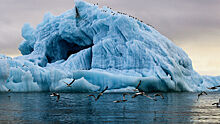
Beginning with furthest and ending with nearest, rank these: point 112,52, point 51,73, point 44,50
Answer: point 44,50
point 112,52
point 51,73

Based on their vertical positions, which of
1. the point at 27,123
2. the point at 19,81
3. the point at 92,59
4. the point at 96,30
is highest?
the point at 96,30

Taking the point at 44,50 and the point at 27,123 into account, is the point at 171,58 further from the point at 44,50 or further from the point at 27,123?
the point at 27,123

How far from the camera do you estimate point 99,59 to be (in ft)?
168

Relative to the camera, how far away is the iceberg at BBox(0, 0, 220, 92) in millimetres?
46375

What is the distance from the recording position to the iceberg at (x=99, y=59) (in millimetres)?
46375

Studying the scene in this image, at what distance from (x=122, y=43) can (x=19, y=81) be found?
16.6m

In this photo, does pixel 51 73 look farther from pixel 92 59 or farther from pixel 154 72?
pixel 154 72

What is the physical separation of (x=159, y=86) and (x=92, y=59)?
11.3m

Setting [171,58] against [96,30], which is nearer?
[171,58]

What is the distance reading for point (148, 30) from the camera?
5819 cm

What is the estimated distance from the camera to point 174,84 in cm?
4916

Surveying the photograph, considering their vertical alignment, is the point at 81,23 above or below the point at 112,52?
above

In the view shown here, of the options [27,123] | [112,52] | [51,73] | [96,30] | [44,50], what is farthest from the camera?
[44,50]

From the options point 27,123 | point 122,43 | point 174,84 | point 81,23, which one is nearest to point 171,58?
point 174,84
